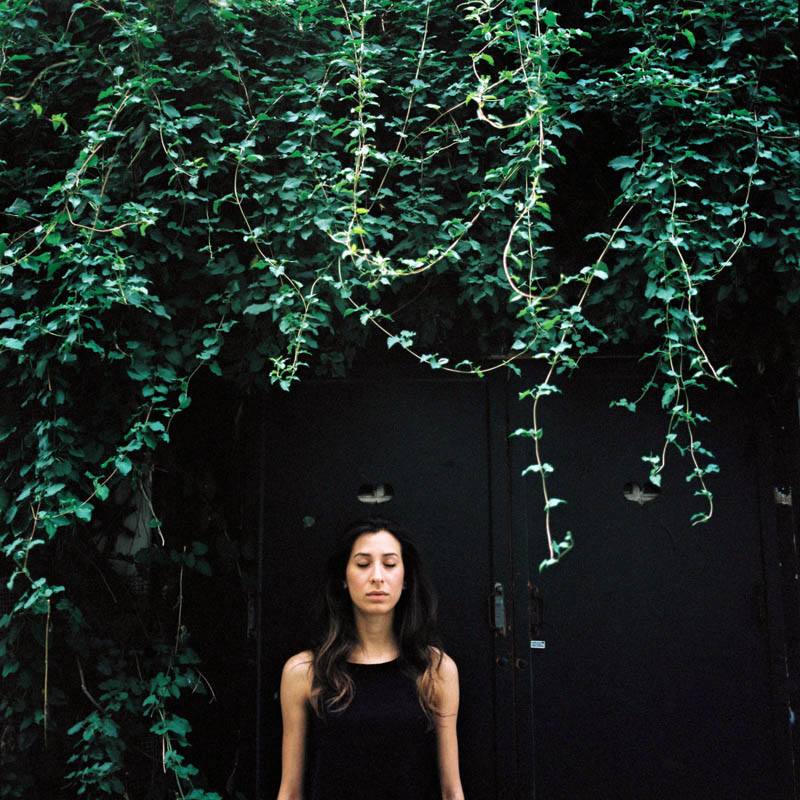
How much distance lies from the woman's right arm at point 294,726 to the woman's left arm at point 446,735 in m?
0.42

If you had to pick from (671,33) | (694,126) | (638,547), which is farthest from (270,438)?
(671,33)

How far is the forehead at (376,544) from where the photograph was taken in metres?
2.30

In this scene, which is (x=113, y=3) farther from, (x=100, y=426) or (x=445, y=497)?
(x=445, y=497)

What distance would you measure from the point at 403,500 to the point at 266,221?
1.28 meters

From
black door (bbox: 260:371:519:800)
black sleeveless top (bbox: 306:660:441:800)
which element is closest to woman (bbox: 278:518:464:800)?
black sleeveless top (bbox: 306:660:441:800)

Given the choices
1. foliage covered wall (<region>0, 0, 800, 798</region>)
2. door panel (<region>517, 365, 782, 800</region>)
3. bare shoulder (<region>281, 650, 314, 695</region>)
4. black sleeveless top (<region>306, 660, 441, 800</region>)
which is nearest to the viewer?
black sleeveless top (<region>306, 660, 441, 800</region>)

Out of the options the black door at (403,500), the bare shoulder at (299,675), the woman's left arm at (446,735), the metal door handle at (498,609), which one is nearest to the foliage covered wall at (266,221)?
the black door at (403,500)

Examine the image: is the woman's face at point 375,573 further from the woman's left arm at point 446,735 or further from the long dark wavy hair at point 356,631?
the woman's left arm at point 446,735

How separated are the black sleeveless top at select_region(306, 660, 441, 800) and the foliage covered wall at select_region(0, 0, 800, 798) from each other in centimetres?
62

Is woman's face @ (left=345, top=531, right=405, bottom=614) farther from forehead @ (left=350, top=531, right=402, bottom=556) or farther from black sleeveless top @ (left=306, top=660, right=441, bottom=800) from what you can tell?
black sleeveless top @ (left=306, top=660, right=441, bottom=800)

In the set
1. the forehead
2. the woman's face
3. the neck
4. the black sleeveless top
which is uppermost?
the forehead

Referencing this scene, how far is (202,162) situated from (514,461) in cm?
172

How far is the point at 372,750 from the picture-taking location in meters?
2.12

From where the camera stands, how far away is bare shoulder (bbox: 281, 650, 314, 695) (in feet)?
7.25
